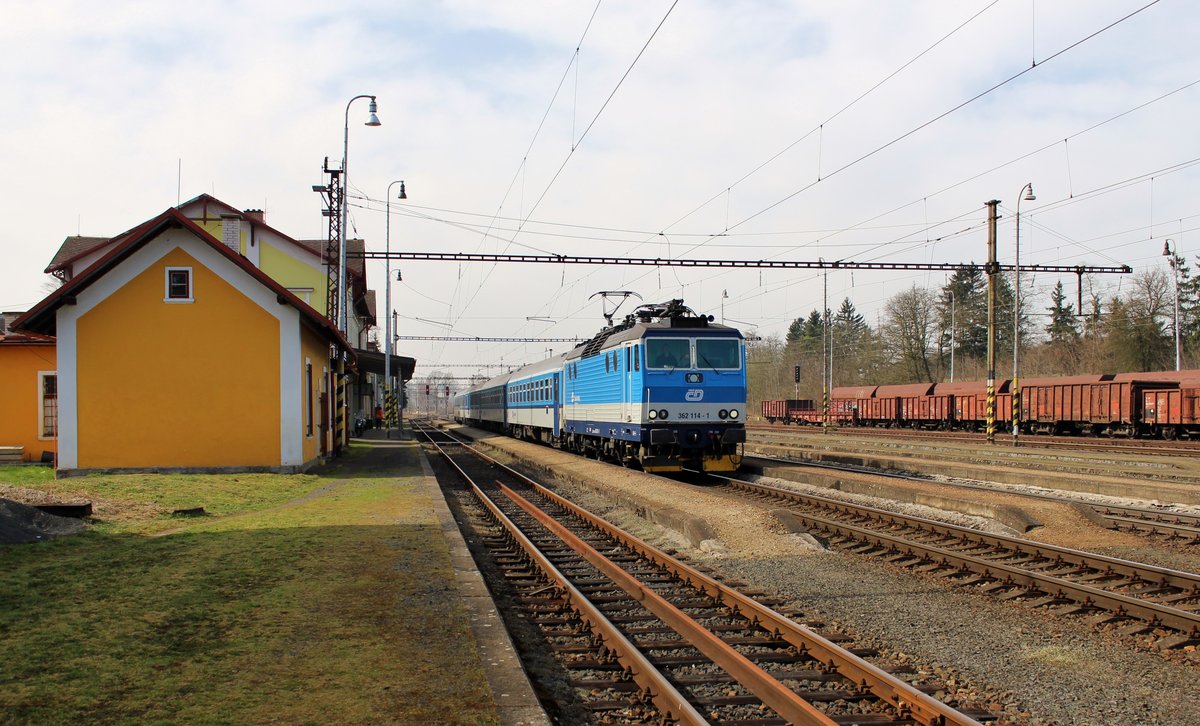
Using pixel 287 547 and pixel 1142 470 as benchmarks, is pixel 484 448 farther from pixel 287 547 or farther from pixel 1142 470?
pixel 287 547

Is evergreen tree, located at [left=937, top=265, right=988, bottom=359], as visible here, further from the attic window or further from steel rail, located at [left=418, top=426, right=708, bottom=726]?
steel rail, located at [left=418, top=426, right=708, bottom=726]

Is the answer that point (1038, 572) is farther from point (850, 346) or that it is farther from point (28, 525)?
point (850, 346)

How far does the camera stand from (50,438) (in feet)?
76.9

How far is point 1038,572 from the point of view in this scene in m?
8.86

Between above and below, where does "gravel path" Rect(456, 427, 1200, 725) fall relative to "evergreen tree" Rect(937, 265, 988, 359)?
below

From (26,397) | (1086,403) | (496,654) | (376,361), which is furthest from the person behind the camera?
(376,361)

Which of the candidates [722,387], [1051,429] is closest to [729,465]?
[722,387]

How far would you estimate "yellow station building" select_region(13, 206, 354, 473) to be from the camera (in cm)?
1889

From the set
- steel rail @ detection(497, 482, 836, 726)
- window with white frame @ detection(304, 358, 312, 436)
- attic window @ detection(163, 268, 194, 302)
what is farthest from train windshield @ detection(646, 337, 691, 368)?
attic window @ detection(163, 268, 194, 302)

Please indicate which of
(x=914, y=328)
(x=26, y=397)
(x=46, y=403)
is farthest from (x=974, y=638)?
(x=914, y=328)

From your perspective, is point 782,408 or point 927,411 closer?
point 927,411

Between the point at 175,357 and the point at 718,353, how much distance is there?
11.6m

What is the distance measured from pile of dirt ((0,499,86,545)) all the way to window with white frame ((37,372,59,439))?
45.6ft

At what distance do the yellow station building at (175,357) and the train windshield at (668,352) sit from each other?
7.73 metres
